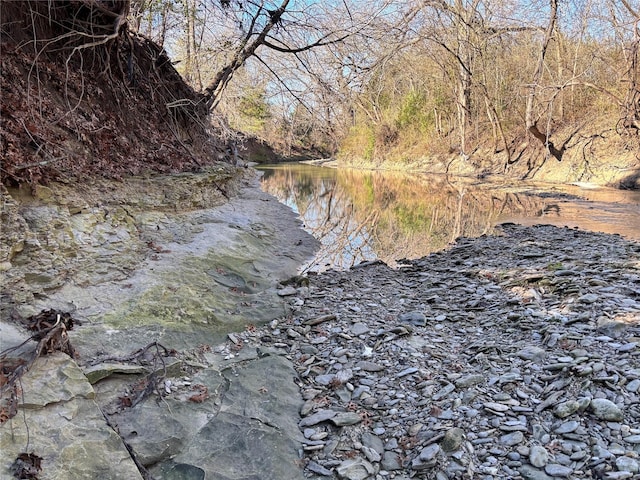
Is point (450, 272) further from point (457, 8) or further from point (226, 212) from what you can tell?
point (457, 8)

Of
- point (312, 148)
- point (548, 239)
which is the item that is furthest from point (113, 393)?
point (312, 148)

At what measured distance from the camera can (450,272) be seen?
6516 millimetres

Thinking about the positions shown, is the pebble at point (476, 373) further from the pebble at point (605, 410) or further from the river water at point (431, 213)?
the river water at point (431, 213)

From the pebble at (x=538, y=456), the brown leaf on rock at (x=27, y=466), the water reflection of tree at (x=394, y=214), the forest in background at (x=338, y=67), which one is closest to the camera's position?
the brown leaf on rock at (x=27, y=466)

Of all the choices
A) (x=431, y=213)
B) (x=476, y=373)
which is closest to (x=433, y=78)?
(x=431, y=213)

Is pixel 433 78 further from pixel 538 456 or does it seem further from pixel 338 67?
pixel 538 456

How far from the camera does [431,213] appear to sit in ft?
41.4

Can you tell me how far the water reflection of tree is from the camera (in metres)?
8.98

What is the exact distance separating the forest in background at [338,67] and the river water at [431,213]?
100 inches

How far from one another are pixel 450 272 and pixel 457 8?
1418 cm

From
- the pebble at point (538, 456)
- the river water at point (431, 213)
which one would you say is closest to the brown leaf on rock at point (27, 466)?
the pebble at point (538, 456)

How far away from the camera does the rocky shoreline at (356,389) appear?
238 centimetres

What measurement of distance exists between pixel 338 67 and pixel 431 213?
6.35 metres

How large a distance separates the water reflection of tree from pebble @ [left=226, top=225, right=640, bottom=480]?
9.41 ft
